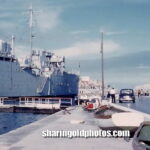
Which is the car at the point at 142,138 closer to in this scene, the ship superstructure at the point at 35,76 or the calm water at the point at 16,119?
the calm water at the point at 16,119

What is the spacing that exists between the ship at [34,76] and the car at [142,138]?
8655 cm

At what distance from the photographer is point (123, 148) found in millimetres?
11727

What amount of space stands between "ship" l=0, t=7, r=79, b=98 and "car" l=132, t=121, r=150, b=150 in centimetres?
8655

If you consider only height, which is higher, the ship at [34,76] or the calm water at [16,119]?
the ship at [34,76]

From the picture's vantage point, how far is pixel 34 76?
108 metres

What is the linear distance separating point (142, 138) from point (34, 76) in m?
101

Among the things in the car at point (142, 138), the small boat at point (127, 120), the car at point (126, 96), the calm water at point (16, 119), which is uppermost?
the car at point (142, 138)

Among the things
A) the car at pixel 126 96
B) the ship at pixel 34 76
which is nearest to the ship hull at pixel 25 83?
the ship at pixel 34 76

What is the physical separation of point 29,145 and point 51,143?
0.95 metres

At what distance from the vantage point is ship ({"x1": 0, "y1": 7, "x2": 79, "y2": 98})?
9594 cm

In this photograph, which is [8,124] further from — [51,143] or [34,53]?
[34,53]

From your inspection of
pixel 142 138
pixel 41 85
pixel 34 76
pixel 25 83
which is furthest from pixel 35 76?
pixel 142 138

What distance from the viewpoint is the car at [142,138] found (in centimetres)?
743

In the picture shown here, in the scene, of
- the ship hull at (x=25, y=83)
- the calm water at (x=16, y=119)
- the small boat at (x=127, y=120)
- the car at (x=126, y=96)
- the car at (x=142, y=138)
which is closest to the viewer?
the car at (x=142, y=138)
